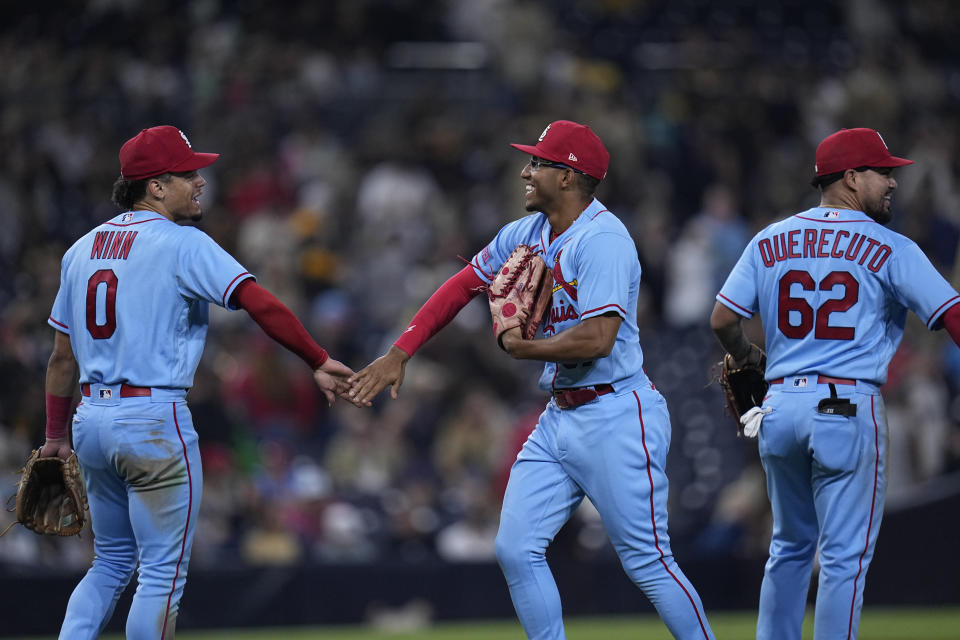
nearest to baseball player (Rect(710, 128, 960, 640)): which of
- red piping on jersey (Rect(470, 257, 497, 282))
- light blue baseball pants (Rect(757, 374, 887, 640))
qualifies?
light blue baseball pants (Rect(757, 374, 887, 640))

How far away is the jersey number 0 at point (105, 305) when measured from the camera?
5.32 meters

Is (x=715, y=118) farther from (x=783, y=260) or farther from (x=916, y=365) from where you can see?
(x=783, y=260)

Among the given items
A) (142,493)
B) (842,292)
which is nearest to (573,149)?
(842,292)

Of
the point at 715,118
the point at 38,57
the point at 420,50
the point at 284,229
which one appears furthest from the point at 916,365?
the point at 38,57

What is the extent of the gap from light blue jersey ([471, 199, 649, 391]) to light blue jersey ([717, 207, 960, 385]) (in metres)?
0.64

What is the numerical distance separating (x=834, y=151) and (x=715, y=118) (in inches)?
312

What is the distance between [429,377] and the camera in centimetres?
1092

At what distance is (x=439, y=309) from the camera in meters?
5.82

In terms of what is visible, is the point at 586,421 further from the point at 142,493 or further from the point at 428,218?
the point at 428,218

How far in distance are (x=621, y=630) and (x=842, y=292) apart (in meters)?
4.62

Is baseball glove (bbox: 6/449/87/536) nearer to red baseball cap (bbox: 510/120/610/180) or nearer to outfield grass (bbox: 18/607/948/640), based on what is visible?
red baseball cap (bbox: 510/120/610/180)

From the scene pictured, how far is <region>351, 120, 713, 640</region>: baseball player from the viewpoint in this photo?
17.1 ft

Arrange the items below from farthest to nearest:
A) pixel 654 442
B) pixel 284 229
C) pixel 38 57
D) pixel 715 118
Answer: pixel 715 118 < pixel 38 57 < pixel 284 229 < pixel 654 442

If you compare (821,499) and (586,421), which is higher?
(586,421)
